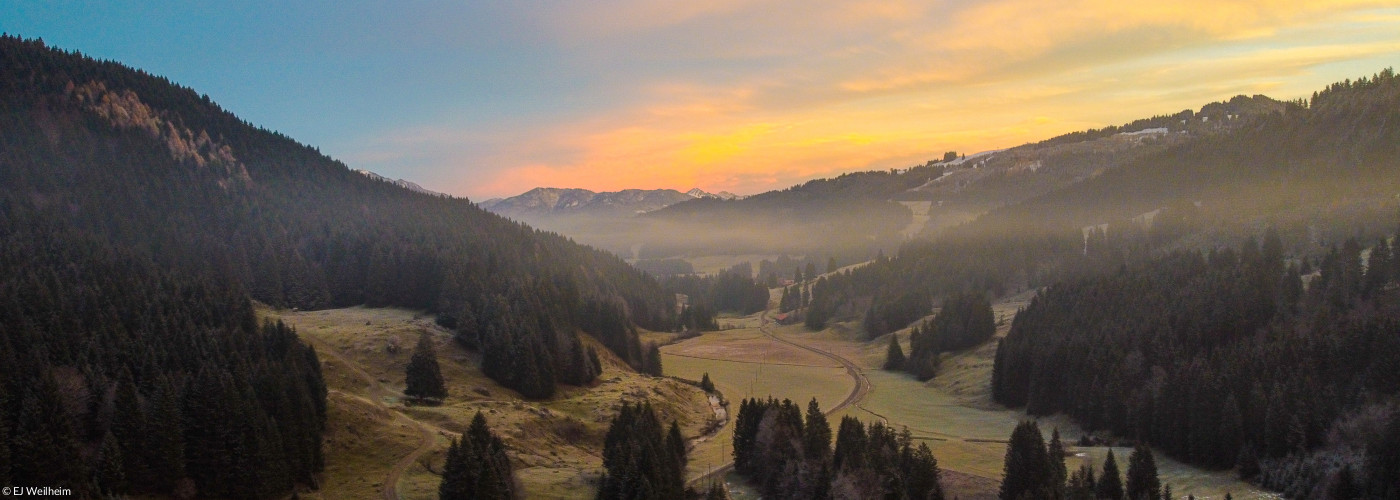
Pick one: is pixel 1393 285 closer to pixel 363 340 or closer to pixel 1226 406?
pixel 1226 406

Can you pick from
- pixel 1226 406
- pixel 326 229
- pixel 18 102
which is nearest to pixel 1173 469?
pixel 1226 406

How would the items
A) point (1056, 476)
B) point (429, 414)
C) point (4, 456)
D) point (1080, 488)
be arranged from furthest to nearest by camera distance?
1. point (429, 414)
2. point (1056, 476)
3. point (1080, 488)
4. point (4, 456)

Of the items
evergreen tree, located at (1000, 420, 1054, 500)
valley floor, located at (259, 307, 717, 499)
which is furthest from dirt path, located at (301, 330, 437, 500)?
evergreen tree, located at (1000, 420, 1054, 500)

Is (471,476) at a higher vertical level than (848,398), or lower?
higher

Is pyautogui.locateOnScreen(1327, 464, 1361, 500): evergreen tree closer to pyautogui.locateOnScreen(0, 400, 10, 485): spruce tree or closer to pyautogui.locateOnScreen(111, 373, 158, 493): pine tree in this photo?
pyautogui.locateOnScreen(111, 373, 158, 493): pine tree

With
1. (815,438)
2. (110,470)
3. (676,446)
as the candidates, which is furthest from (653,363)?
(110,470)

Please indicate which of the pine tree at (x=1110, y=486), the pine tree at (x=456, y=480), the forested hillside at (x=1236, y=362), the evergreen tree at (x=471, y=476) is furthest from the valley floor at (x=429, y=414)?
the forested hillside at (x=1236, y=362)

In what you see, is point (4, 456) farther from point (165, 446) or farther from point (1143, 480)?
point (1143, 480)
